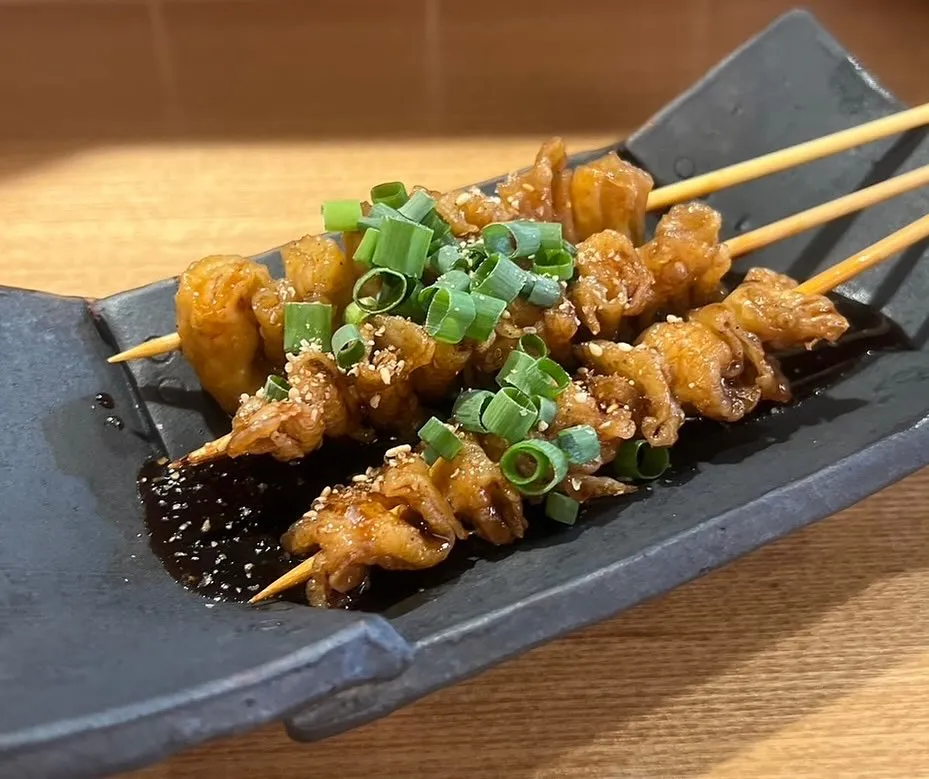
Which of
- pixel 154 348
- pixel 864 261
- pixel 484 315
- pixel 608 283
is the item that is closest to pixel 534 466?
pixel 484 315

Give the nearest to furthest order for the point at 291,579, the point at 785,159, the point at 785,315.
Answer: the point at 291,579 → the point at 785,315 → the point at 785,159

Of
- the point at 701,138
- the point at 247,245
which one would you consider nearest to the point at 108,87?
the point at 247,245

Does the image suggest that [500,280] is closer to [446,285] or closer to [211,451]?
[446,285]

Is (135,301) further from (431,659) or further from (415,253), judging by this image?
(431,659)

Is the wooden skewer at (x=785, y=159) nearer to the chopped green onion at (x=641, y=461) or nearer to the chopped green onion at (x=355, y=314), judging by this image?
the chopped green onion at (x=641, y=461)

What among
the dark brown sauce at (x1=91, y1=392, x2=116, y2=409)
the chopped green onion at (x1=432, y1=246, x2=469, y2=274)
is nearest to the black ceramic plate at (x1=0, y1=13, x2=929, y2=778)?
the dark brown sauce at (x1=91, y1=392, x2=116, y2=409)
